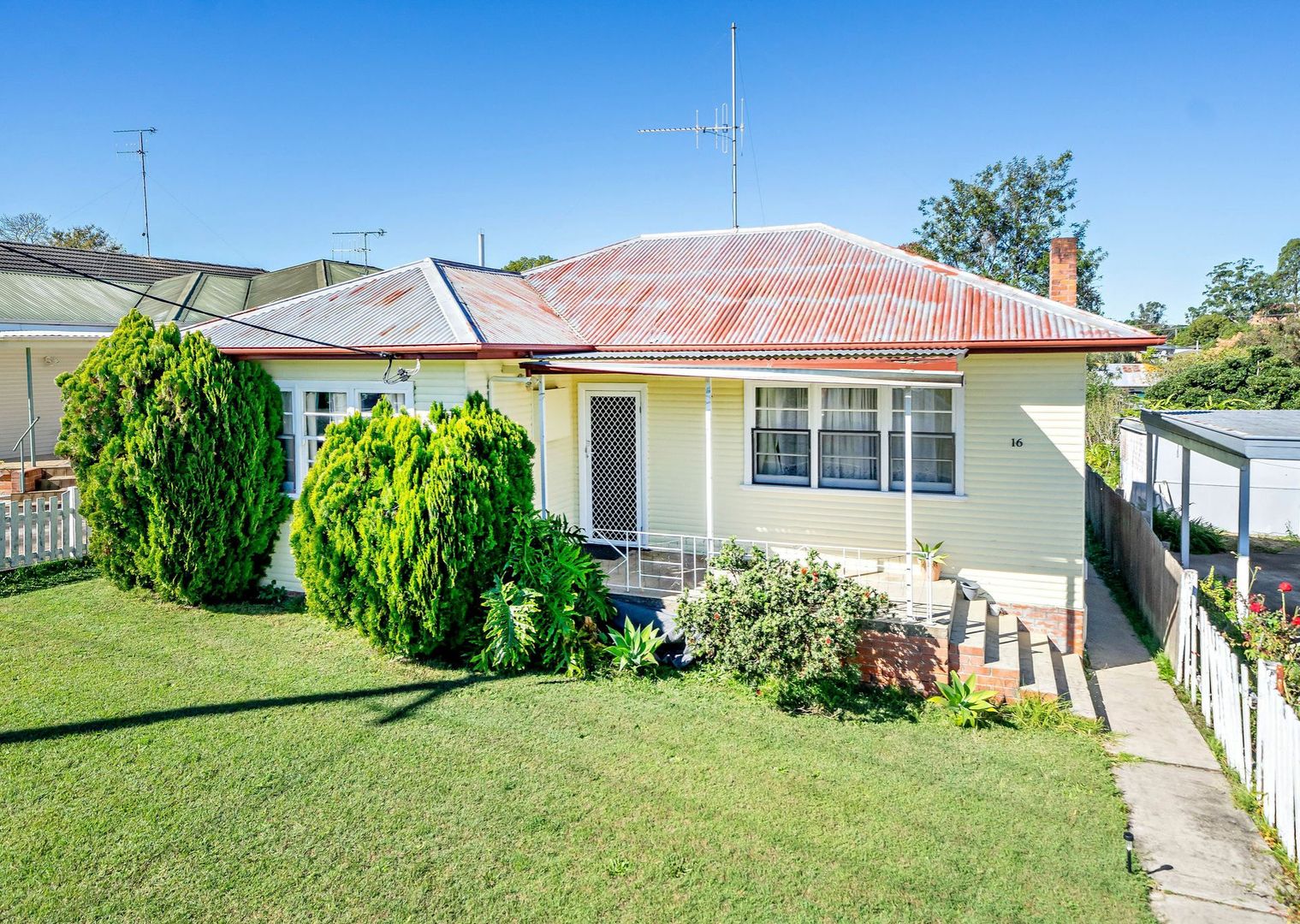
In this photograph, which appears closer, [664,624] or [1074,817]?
[1074,817]

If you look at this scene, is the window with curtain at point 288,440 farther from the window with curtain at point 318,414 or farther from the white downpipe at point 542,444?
the white downpipe at point 542,444

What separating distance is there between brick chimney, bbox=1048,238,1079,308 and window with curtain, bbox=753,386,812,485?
13.4ft

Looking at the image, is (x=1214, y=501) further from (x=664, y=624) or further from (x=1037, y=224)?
(x=1037, y=224)

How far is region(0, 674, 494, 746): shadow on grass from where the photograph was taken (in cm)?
688

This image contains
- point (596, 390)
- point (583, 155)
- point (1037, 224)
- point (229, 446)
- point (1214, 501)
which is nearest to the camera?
point (229, 446)

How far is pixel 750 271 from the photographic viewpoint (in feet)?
42.4

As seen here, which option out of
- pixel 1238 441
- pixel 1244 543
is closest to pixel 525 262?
pixel 1238 441

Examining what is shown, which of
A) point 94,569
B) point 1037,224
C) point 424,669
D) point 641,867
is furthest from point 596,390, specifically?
point 1037,224

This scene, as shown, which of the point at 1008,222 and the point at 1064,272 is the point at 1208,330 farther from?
the point at 1064,272

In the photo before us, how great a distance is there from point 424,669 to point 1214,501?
1714 centimetres

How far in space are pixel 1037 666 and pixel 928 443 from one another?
2961 mm

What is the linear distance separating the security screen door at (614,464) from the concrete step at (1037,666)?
5200 millimetres

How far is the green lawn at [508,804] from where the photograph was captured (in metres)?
4.85

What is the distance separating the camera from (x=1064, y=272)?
37.0 feet
